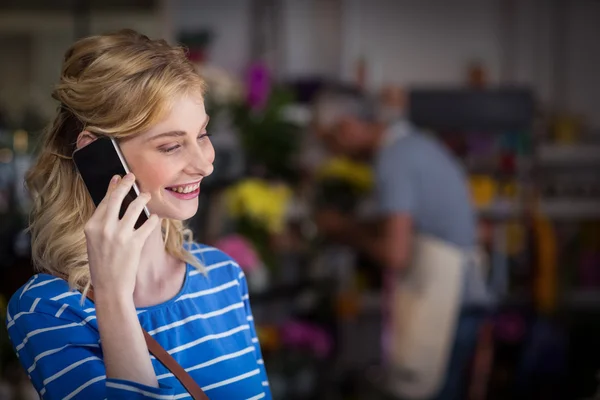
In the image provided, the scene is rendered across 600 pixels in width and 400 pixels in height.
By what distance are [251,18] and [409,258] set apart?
274cm

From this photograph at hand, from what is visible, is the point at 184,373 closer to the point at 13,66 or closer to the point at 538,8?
the point at 13,66

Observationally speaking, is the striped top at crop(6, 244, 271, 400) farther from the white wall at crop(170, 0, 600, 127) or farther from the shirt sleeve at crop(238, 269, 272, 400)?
the white wall at crop(170, 0, 600, 127)

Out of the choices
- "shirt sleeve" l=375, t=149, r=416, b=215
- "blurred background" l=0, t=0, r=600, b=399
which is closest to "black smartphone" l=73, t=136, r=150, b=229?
"blurred background" l=0, t=0, r=600, b=399

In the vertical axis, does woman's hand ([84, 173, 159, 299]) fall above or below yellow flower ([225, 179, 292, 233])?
above

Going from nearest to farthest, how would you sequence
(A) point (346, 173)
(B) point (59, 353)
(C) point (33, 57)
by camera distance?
(B) point (59, 353) < (C) point (33, 57) < (A) point (346, 173)

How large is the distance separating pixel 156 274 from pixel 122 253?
0.29 metres

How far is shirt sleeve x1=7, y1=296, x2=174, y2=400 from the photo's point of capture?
109cm

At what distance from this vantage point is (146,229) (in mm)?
1041

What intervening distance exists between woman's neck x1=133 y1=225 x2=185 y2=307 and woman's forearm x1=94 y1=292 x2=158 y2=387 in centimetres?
20

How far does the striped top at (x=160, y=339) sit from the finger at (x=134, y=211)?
7.0 inches

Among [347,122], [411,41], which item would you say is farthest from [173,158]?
[411,41]

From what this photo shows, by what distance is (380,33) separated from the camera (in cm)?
632

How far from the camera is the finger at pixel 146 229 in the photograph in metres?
1.03

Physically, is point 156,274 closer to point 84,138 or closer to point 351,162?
point 84,138
